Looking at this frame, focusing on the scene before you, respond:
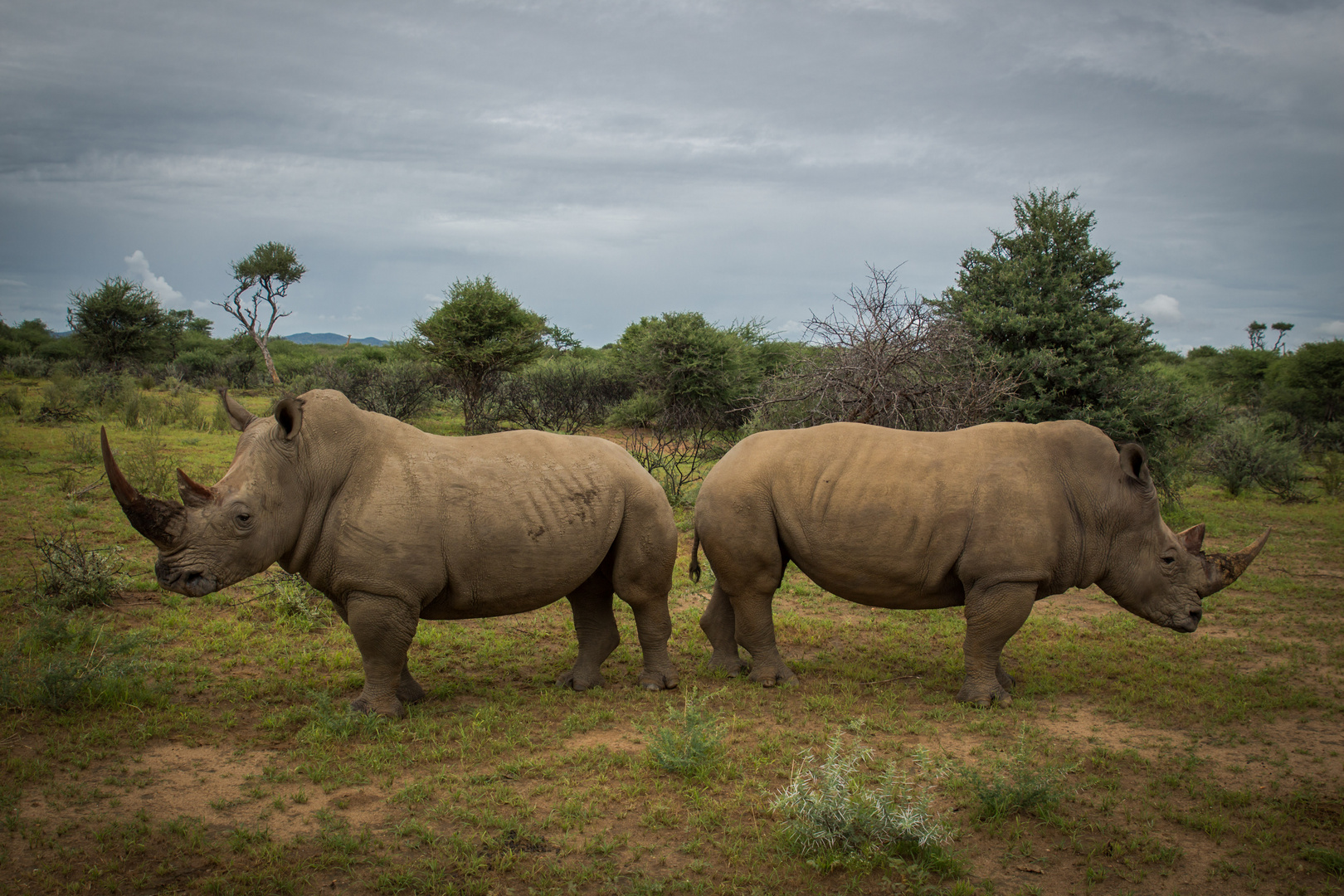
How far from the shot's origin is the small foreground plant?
385 centimetres

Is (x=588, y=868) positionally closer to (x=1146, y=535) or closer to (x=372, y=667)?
(x=372, y=667)

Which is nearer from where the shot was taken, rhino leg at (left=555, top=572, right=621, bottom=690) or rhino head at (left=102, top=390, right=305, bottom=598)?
rhino head at (left=102, top=390, right=305, bottom=598)

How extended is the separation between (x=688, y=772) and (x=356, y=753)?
1936mm

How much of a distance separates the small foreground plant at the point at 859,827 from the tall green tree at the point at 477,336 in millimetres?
20072

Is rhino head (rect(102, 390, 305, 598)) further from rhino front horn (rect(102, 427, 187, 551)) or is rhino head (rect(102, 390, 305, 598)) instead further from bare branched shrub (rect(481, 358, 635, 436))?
bare branched shrub (rect(481, 358, 635, 436))

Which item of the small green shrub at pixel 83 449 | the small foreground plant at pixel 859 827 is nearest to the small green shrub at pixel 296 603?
the small foreground plant at pixel 859 827

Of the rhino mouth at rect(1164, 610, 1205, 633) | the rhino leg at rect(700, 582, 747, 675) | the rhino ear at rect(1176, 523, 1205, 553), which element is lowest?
the rhino leg at rect(700, 582, 747, 675)

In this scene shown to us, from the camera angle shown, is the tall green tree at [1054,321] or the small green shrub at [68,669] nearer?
the small green shrub at [68,669]

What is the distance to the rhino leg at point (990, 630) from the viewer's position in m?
5.80

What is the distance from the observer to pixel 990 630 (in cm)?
585

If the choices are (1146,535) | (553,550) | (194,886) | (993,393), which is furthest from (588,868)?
(993,393)

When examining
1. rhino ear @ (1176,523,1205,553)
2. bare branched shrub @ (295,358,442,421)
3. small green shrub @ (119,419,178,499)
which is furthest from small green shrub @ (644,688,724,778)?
bare branched shrub @ (295,358,442,421)

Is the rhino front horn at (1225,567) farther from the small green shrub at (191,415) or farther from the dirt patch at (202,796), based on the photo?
the small green shrub at (191,415)

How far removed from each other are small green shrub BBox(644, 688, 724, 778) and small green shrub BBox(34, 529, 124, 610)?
17.8 feet
